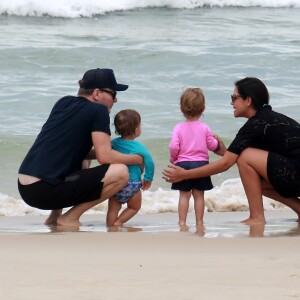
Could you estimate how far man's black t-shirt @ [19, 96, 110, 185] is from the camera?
610 cm

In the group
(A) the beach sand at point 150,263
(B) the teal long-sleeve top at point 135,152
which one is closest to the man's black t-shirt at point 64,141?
(B) the teal long-sleeve top at point 135,152

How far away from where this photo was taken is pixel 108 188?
625cm

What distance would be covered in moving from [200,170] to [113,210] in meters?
0.65

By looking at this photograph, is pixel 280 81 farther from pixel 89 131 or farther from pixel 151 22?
pixel 89 131

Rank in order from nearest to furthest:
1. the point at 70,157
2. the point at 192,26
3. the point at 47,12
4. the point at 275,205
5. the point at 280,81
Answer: the point at 70,157 → the point at 275,205 → the point at 280,81 → the point at 192,26 → the point at 47,12

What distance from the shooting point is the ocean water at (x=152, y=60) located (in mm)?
10430

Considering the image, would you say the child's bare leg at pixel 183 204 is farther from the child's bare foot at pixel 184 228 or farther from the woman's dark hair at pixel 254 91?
the woman's dark hair at pixel 254 91

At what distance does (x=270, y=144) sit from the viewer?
20.7 ft

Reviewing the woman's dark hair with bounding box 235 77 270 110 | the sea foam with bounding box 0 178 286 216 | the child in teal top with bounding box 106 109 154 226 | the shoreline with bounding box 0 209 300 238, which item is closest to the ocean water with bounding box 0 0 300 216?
the sea foam with bounding box 0 178 286 216

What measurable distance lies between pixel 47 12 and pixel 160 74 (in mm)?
8192

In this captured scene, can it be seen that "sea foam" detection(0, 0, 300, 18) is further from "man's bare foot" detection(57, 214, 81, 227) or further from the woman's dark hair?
the woman's dark hair

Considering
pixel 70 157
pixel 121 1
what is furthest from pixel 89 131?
pixel 121 1

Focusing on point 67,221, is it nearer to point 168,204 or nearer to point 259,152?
point 259,152

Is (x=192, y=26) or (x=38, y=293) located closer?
(x=38, y=293)
